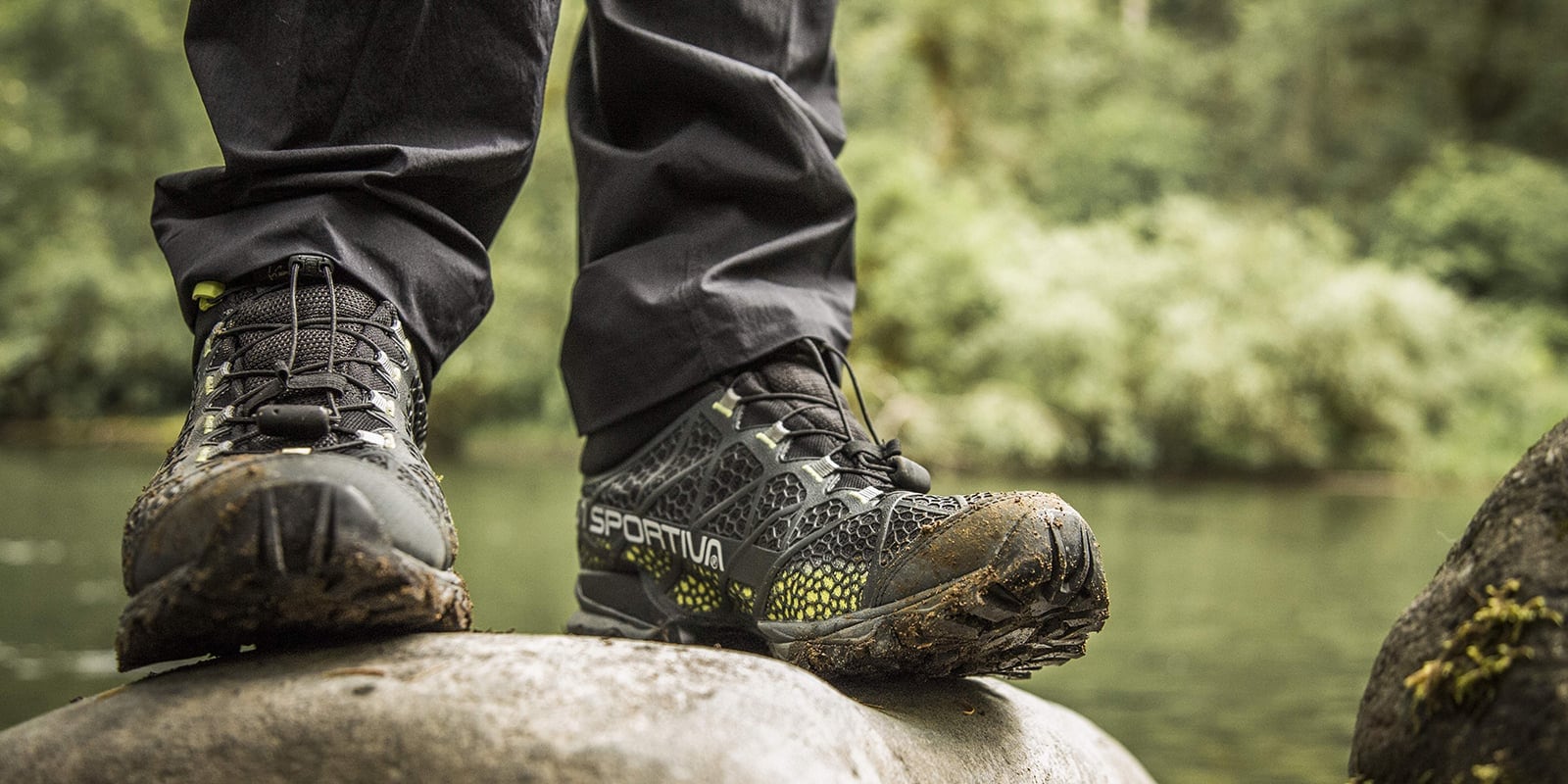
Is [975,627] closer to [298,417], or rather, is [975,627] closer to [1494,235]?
[298,417]

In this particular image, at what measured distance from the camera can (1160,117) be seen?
1273cm

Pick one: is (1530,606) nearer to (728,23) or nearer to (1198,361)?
(728,23)

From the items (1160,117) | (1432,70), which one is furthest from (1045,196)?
(1432,70)

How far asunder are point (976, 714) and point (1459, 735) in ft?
1.00

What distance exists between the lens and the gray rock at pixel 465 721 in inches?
23.0

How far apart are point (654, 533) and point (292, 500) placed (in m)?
0.40

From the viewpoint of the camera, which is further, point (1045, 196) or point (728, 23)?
point (1045, 196)

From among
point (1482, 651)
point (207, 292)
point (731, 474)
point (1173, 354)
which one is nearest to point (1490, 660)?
point (1482, 651)

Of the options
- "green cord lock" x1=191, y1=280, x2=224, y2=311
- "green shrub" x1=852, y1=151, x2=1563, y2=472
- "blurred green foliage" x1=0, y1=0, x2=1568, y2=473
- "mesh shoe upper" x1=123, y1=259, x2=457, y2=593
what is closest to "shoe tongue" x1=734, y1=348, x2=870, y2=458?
"mesh shoe upper" x1=123, y1=259, x2=457, y2=593

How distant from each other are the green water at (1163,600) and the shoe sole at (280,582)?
1282mm

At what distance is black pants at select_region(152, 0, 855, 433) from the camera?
786 mm

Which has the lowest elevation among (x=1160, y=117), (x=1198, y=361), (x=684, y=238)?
(x=1198, y=361)

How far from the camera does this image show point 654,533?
0.96m

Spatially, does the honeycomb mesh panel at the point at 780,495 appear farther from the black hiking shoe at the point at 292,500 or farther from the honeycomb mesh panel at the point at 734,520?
the black hiking shoe at the point at 292,500
